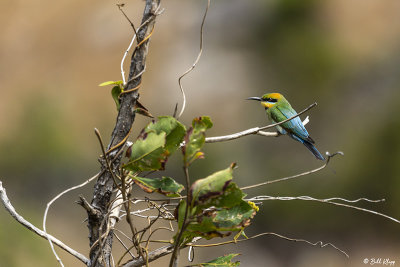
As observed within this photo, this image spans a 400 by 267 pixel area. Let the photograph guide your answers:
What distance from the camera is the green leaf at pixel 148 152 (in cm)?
107

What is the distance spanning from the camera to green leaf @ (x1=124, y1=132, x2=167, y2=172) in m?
1.07

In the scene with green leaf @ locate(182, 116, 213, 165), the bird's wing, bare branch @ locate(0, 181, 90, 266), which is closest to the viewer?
green leaf @ locate(182, 116, 213, 165)

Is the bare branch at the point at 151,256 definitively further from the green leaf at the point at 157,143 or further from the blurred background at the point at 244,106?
the blurred background at the point at 244,106

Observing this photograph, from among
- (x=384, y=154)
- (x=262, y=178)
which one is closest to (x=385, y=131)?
(x=384, y=154)

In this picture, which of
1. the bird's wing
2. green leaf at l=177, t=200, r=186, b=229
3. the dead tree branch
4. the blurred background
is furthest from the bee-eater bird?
the blurred background

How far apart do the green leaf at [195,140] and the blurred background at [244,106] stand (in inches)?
158

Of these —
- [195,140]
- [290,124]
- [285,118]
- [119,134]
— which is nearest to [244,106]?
[285,118]

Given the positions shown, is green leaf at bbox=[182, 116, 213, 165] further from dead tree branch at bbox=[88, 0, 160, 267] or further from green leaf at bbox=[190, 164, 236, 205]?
dead tree branch at bbox=[88, 0, 160, 267]

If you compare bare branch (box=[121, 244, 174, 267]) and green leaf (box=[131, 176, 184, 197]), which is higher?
green leaf (box=[131, 176, 184, 197])

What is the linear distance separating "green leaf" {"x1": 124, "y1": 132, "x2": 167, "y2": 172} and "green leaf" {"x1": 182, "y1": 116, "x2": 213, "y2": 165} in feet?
0.32

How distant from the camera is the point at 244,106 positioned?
7.56 metres

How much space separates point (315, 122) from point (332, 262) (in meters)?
1.91

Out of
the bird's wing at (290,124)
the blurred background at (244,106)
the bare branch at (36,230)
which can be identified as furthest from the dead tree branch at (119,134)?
the blurred background at (244,106)

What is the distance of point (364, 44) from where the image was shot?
788cm
